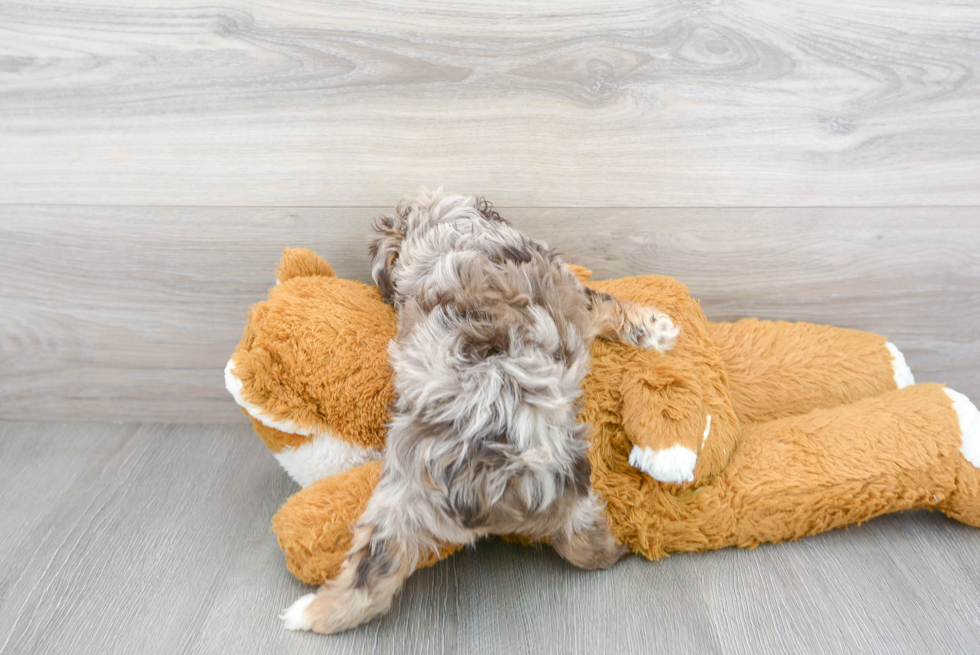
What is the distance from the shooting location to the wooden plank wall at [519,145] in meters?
1.37

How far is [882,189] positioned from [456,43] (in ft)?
3.23

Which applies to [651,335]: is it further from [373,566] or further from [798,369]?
[373,566]

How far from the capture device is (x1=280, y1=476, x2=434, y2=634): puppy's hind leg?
1.04 meters

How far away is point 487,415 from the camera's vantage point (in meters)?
1.00

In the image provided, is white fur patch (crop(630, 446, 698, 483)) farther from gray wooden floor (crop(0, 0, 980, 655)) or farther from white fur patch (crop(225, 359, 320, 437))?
white fur patch (crop(225, 359, 320, 437))

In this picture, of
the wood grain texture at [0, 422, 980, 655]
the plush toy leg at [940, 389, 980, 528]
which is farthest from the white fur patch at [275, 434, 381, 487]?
the plush toy leg at [940, 389, 980, 528]

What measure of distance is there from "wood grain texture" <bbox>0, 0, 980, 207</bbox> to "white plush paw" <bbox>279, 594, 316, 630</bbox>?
0.82 m

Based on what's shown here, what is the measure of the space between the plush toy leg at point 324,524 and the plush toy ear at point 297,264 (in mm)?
435

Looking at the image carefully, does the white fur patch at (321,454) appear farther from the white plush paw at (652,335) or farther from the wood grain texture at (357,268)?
the white plush paw at (652,335)

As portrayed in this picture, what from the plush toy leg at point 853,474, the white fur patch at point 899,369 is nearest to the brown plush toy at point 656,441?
the plush toy leg at point 853,474

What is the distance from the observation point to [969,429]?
1241mm

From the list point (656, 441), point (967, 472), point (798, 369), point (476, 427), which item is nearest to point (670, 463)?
point (656, 441)

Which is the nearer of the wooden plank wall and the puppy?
the puppy

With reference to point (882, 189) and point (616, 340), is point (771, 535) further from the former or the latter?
point (882, 189)
